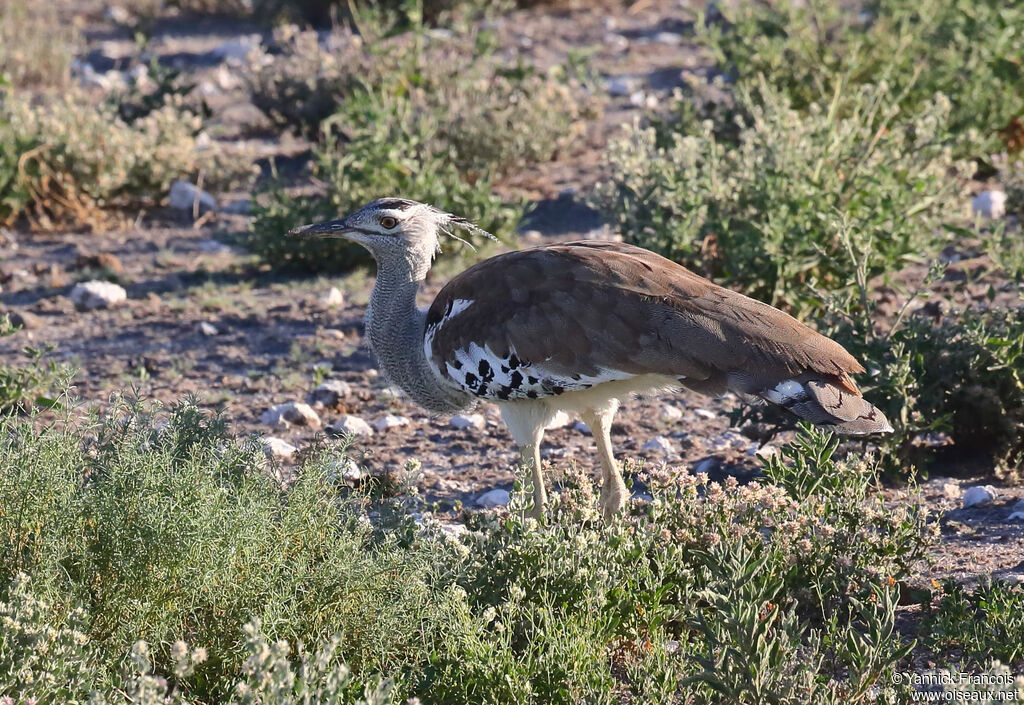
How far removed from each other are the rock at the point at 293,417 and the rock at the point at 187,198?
8.82 ft

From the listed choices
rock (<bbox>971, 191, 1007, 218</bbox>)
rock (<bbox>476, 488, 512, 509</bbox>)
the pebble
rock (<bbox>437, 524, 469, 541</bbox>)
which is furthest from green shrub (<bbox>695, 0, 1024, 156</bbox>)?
rock (<bbox>437, 524, 469, 541</bbox>)

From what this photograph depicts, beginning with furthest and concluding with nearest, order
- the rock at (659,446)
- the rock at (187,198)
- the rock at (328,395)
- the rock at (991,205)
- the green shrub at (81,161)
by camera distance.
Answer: the rock at (187,198), the green shrub at (81,161), the rock at (991,205), the rock at (328,395), the rock at (659,446)

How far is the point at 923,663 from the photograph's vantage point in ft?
9.93

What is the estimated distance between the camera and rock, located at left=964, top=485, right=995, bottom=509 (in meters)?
3.83

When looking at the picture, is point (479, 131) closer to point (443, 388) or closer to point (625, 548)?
point (443, 388)

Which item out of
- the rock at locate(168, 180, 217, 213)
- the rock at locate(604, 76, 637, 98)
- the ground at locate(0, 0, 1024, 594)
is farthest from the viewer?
the rock at locate(604, 76, 637, 98)

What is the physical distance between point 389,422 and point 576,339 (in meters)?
1.36

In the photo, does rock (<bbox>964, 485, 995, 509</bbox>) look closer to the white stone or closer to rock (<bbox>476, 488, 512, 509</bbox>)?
rock (<bbox>476, 488, 512, 509</bbox>)

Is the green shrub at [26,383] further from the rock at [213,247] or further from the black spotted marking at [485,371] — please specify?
the rock at [213,247]

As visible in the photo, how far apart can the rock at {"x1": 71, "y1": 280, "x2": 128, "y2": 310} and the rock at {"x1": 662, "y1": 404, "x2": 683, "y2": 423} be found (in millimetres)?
2726

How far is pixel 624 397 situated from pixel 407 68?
421 centimetres

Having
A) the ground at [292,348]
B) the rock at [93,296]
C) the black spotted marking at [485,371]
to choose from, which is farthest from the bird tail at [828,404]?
the rock at [93,296]

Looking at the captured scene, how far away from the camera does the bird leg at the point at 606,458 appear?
383cm

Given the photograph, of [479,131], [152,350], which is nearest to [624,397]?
[152,350]
